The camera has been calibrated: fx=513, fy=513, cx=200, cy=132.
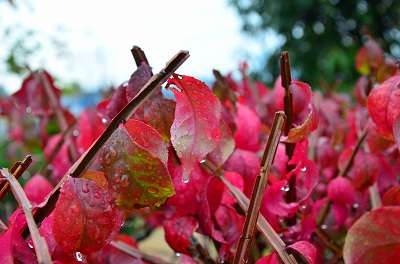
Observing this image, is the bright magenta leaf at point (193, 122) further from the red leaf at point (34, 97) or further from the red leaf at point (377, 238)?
the red leaf at point (34, 97)

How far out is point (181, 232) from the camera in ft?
1.19

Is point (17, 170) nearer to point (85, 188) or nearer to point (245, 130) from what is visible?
point (85, 188)

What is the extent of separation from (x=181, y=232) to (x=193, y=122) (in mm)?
110

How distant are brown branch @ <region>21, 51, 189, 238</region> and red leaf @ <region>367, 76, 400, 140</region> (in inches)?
5.3

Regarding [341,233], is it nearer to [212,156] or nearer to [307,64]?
[212,156]

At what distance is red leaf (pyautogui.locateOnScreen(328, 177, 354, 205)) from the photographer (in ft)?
1.46

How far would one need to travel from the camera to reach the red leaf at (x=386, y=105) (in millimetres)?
323

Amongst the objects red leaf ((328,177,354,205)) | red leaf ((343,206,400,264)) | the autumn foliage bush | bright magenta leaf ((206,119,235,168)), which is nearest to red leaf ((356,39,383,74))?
the autumn foliage bush

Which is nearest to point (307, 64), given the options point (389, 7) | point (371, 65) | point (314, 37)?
point (314, 37)

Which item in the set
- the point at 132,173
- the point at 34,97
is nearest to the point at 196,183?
the point at 132,173

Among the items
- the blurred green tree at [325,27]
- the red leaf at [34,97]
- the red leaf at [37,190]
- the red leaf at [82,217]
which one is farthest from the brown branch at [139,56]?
the blurred green tree at [325,27]

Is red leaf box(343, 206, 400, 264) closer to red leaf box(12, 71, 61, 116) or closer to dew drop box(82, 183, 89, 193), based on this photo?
dew drop box(82, 183, 89, 193)

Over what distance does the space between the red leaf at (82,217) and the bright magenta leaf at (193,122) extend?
0.05 meters

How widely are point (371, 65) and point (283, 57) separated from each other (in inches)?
14.7
